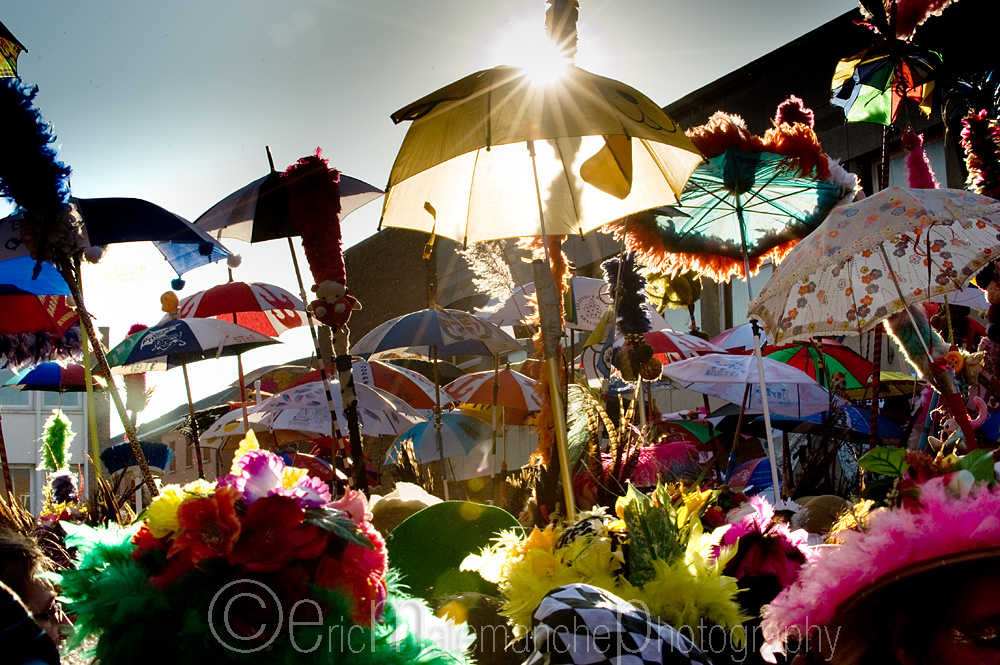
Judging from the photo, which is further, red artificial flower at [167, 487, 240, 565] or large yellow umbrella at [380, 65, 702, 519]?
large yellow umbrella at [380, 65, 702, 519]

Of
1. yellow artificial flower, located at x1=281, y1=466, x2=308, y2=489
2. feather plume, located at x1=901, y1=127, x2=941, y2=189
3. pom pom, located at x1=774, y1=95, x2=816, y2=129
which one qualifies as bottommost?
yellow artificial flower, located at x1=281, y1=466, x2=308, y2=489

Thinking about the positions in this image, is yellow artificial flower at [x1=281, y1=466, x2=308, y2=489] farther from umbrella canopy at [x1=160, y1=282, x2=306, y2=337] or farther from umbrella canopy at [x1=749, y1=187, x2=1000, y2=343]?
umbrella canopy at [x1=160, y1=282, x2=306, y2=337]

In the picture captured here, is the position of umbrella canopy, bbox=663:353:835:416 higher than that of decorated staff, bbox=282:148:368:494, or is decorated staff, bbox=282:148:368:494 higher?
decorated staff, bbox=282:148:368:494

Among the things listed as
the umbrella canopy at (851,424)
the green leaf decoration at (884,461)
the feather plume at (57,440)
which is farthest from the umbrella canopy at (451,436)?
the feather plume at (57,440)

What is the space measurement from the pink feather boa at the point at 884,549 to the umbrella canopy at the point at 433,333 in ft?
17.7

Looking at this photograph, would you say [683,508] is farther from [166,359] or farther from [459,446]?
[166,359]

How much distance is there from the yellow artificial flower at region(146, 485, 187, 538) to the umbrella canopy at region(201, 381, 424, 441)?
4.63m

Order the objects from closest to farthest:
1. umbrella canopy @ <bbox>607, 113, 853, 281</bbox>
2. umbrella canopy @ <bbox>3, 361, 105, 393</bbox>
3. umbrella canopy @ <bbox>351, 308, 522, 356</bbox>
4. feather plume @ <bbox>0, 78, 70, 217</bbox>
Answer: feather plume @ <bbox>0, 78, 70, 217</bbox> < umbrella canopy @ <bbox>607, 113, 853, 281</bbox> < umbrella canopy @ <bbox>351, 308, 522, 356</bbox> < umbrella canopy @ <bbox>3, 361, 105, 393</bbox>

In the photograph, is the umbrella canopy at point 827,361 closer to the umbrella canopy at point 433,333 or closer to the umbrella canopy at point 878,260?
the umbrella canopy at point 433,333

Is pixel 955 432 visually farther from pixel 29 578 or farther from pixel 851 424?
pixel 29 578

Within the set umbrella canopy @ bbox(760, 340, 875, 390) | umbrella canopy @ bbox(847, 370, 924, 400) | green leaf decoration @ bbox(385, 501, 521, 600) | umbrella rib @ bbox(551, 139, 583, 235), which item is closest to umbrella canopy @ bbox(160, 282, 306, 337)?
umbrella rib @ bbox(551, 139, 583, 235)

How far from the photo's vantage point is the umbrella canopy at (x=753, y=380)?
5.73 meters

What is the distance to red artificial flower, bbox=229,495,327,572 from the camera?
157 cm

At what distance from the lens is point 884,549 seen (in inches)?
53.8
